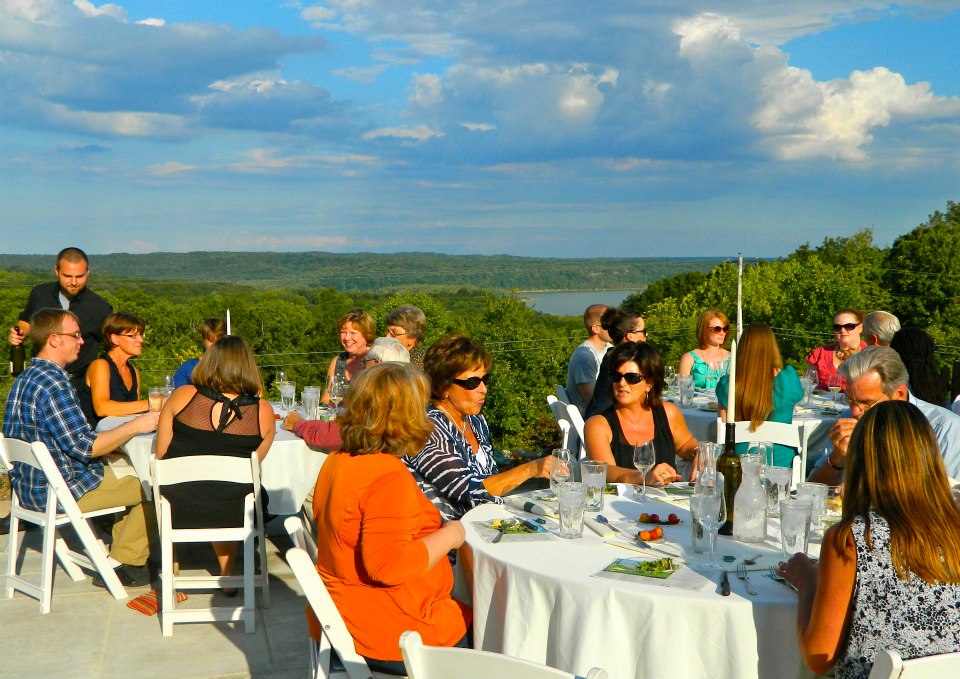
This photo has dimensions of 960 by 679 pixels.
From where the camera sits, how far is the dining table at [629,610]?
236 cm

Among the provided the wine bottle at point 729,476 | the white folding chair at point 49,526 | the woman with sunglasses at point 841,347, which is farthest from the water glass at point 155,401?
the woman with sunglasses at point 841,347

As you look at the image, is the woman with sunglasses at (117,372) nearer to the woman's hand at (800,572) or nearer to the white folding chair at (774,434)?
the white folding chair at (774,434)

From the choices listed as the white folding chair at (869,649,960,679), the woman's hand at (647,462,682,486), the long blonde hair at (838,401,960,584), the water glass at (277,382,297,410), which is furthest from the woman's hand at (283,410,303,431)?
the white folding chair at (869,649,960,679)

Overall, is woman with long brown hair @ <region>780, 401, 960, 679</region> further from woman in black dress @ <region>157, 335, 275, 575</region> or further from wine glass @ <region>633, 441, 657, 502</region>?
woman in black dress @ <region>157, 335, 275, 575</region>

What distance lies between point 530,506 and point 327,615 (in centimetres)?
102

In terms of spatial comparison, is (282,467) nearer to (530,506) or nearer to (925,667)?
(530,506)

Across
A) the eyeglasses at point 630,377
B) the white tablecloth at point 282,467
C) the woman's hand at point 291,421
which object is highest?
the eyeglasses at point 630,377

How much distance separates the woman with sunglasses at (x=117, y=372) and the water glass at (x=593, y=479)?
10.8 feet

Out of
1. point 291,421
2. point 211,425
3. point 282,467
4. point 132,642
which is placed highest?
point 211,425

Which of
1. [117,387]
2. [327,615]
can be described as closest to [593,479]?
[327,615]

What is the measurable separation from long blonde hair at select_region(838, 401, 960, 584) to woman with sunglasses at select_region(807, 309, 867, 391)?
15.3 feet

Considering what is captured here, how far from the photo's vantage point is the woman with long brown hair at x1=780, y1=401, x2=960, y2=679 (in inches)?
83.3

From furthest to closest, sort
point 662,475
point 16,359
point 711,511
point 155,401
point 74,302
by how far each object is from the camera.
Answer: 1. point 16,359
2. point 74,302
3. point 155,401
4. point 662,475
5. point 711,511

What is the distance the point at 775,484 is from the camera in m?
3.04
